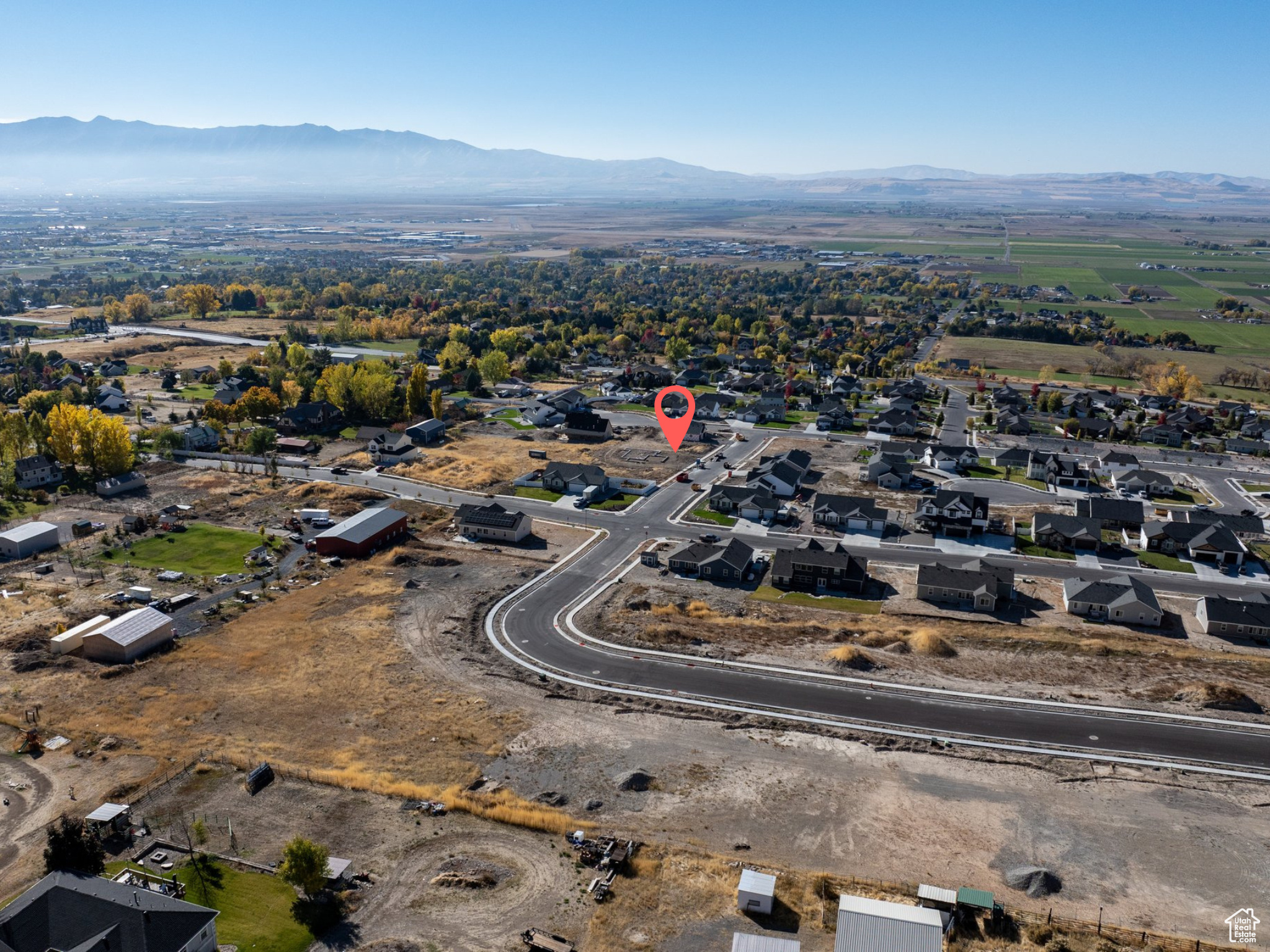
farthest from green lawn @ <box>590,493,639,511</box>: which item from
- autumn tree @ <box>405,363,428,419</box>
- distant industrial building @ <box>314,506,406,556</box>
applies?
autumn tree @ <box>405,363,428,419</box>

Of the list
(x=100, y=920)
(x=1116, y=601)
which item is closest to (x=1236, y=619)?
(x=1116, y=601)

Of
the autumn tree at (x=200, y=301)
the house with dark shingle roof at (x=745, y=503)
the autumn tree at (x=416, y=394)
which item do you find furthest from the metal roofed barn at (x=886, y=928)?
the autumn tree at (x=200, y=301)

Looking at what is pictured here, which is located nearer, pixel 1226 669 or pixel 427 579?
pixel 1226 669

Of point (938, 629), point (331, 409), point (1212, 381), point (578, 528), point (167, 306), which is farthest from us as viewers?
point (167, 306)

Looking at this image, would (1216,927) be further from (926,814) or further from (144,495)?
(144,495)

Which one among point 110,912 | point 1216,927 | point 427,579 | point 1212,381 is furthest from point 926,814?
point 1212,381

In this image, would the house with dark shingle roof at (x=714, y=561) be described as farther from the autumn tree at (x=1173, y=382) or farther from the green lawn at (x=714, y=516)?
the autumn tree at (x=1173, y=382)

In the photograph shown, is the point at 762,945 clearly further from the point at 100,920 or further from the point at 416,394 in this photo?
the point at 416,394
